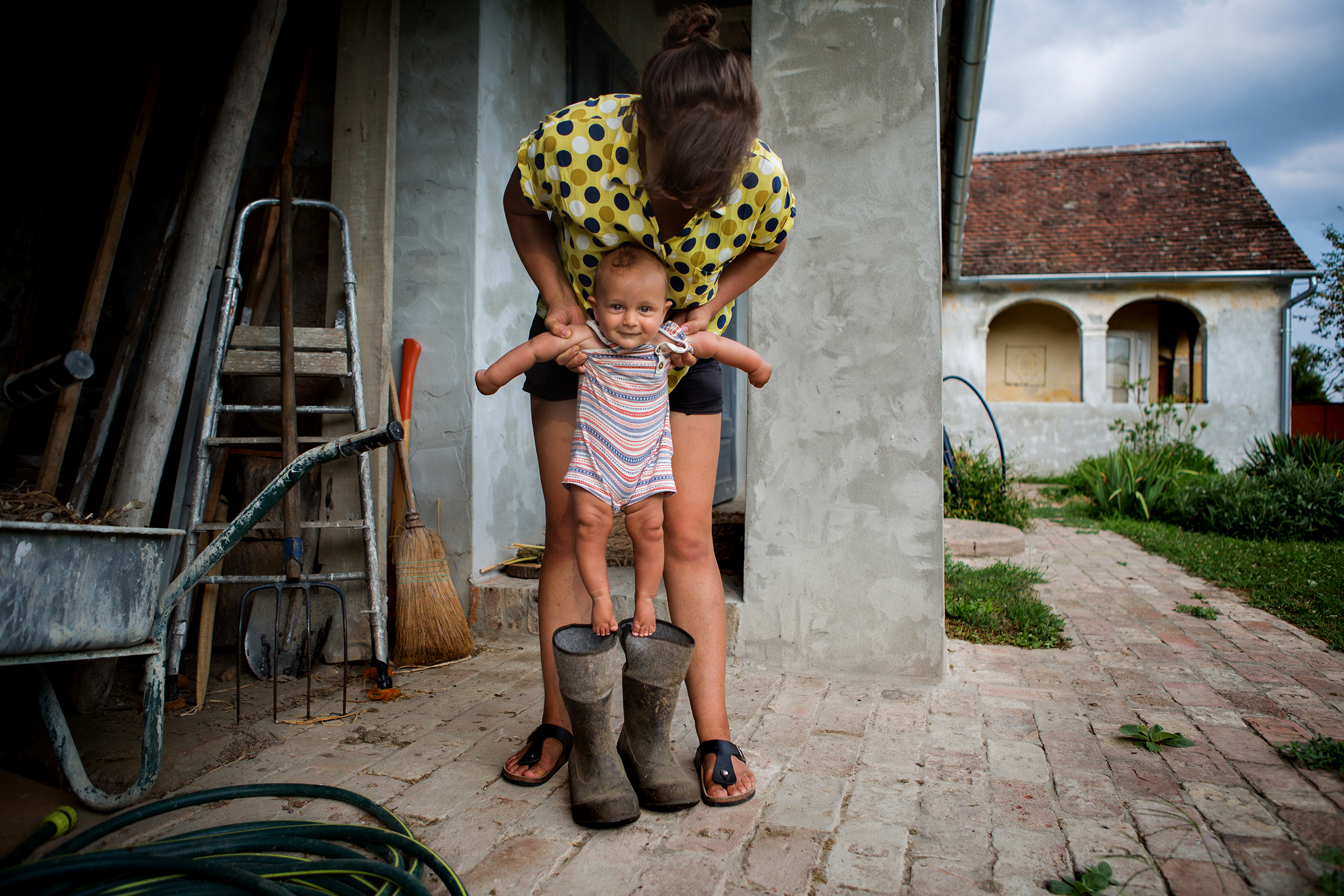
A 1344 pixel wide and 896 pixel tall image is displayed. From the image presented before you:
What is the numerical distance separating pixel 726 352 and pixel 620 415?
11.5 inches

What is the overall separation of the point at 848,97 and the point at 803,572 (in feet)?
5.81

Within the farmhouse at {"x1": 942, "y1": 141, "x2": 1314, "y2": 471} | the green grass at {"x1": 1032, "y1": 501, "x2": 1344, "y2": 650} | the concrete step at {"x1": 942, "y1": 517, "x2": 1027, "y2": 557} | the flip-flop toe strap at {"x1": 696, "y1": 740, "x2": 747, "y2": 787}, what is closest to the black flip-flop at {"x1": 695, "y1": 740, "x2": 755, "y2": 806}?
the flip-flop toe strap at {"x1": 696, "y1": 740, "x2": 747, "y2": 787}

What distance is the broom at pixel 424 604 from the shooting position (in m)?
2.83

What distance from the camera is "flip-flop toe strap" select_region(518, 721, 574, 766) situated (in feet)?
6.14

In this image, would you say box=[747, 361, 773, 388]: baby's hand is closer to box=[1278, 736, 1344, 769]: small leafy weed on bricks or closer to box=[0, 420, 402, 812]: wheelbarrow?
box=[0, 420, 402, 812]: wheelbarrow

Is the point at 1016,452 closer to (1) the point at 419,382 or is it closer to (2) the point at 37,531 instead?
(1) the point at 419,382

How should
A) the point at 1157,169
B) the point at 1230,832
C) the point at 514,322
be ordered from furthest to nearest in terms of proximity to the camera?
the point at 1157,169 < the point at 514,322 < the point at 1230,832

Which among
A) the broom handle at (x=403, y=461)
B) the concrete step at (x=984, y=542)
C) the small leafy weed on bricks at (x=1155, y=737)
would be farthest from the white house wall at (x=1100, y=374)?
the broom handle at (x=403, y=461)

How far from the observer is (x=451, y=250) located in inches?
127

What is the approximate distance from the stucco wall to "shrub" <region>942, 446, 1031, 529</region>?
14.9 feet

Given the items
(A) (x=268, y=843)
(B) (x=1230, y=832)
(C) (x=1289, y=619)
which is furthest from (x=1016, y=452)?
(A) (x=268, y=843)

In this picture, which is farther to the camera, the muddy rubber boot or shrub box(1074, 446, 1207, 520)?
shrub box(1074, 446, 1207, 520)

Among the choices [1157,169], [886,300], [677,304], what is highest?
[1157,169]

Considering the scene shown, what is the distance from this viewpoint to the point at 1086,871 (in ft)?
4.63
